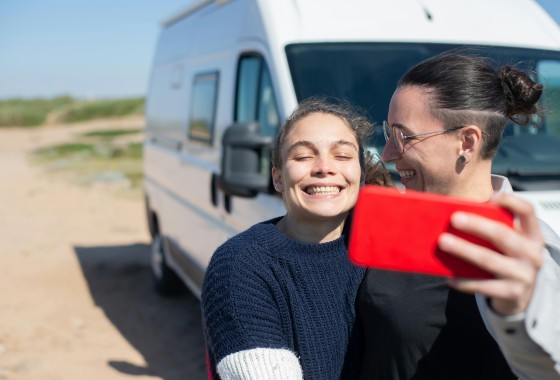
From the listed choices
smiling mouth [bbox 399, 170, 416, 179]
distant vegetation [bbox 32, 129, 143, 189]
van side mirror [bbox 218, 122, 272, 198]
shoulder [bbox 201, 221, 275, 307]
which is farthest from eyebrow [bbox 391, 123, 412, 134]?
distant vegetation [bbox 32, 129, 143, 189]

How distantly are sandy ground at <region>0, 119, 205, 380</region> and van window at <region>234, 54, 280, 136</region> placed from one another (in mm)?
2087

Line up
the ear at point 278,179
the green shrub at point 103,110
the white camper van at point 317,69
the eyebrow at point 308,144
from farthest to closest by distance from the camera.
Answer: the green shrub at point 103,110 → the white camper van at point 317,69 → the ear at point 278,179 → the eyebrow at point 308,144

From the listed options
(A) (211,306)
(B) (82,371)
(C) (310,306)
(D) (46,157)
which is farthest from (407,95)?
(D) (46,157)

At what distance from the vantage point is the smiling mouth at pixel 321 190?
191cm

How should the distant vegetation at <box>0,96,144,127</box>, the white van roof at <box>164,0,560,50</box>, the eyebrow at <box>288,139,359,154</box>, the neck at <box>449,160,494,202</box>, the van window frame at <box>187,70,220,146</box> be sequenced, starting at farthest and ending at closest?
the distant vegetation at <box>0,96,144,127</box> → the van window frame at <box>187,70,220,146</box> → the white van roof at <box>164,0,560,50</box> → the eyebrow at <box>288,139,359,154</box> → the neck at <box>449,160,494,202</box>

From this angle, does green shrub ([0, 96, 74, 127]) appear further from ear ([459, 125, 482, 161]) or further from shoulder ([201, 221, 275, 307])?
ear ([459, 125, 482, 161])

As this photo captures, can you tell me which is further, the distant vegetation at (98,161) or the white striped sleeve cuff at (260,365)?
the distant vegetation at (98,161)

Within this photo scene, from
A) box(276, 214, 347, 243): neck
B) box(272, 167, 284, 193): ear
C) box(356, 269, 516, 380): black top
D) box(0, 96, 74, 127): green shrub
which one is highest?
box(272, 167, 284, 193): ear

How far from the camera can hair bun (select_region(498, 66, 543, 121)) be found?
5.65 ft

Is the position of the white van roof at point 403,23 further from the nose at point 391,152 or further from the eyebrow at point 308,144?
the nose at point 391,152

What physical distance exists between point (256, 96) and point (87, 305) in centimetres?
388

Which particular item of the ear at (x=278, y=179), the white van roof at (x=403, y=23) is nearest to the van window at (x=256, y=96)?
the white van roof at (x=403, y=23)

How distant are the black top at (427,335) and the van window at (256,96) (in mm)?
2275

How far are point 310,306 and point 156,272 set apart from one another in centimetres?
581
